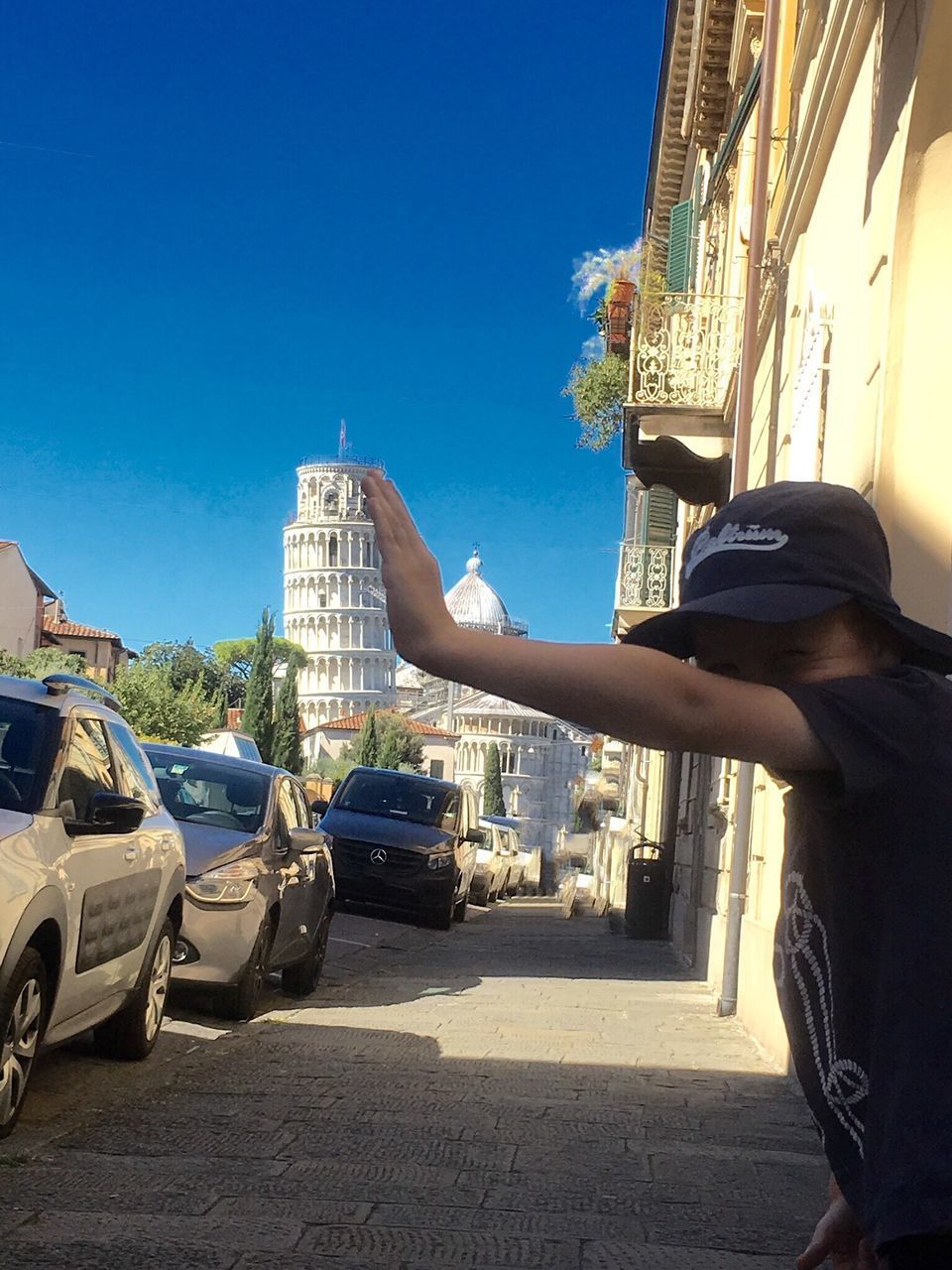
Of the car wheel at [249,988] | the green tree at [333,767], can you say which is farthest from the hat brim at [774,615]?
the green tree at [333,767]

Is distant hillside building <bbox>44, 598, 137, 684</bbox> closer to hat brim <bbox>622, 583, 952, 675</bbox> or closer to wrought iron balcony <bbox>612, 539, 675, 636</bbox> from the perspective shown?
wrought iron balcony <bbox>612, 539, 675, 636</bbox>

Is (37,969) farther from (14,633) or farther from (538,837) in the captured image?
(538,837)

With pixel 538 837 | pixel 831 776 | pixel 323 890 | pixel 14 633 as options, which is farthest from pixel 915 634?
pixel 538 837

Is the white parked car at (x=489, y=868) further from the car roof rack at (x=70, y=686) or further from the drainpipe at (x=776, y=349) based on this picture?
the car roof rack at (x=70, y=686)

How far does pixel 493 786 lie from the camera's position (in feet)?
465

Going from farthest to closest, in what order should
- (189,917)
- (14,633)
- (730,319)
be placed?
(14,633), (730,319), (189,917)

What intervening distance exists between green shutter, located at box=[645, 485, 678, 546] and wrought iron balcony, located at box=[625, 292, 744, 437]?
396 inches

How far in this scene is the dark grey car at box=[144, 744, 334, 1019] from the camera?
988 cm

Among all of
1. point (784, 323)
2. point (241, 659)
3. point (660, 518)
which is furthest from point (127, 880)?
point (241, 659)

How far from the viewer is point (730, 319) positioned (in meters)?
16.5

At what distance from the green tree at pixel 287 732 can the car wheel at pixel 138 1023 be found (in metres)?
107

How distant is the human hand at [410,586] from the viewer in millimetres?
1662

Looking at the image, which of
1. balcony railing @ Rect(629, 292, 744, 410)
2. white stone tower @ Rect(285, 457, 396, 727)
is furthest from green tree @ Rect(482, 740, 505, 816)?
balcony railing @ Rect(629, 292, 744, 410)

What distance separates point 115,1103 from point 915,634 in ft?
19.1
